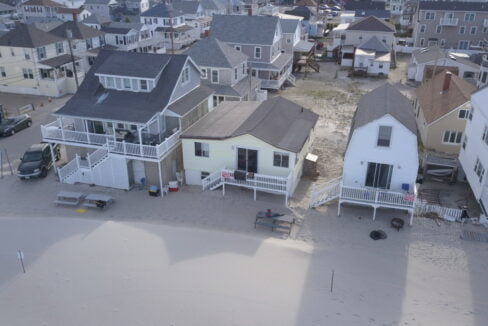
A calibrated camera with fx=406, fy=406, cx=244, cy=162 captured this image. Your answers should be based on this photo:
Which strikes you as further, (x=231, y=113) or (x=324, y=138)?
(x=324, y=138)

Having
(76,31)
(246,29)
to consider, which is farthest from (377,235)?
(76,31)

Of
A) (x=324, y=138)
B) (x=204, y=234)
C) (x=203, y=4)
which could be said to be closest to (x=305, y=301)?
(x=204, y=234)

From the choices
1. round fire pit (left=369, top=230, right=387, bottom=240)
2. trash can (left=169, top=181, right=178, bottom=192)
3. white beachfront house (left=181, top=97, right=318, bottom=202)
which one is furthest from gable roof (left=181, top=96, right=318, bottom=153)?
round fire pit (left=369, top=230, right=387, bottom=240)

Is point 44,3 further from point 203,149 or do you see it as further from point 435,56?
point 203,149

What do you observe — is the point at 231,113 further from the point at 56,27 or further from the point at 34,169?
the point at 56,27

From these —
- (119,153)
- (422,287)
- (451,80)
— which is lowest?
(422,287)

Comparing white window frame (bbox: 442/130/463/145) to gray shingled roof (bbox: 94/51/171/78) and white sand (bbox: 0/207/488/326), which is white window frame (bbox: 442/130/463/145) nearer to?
white sand (bbox: 0/207/488/326)
